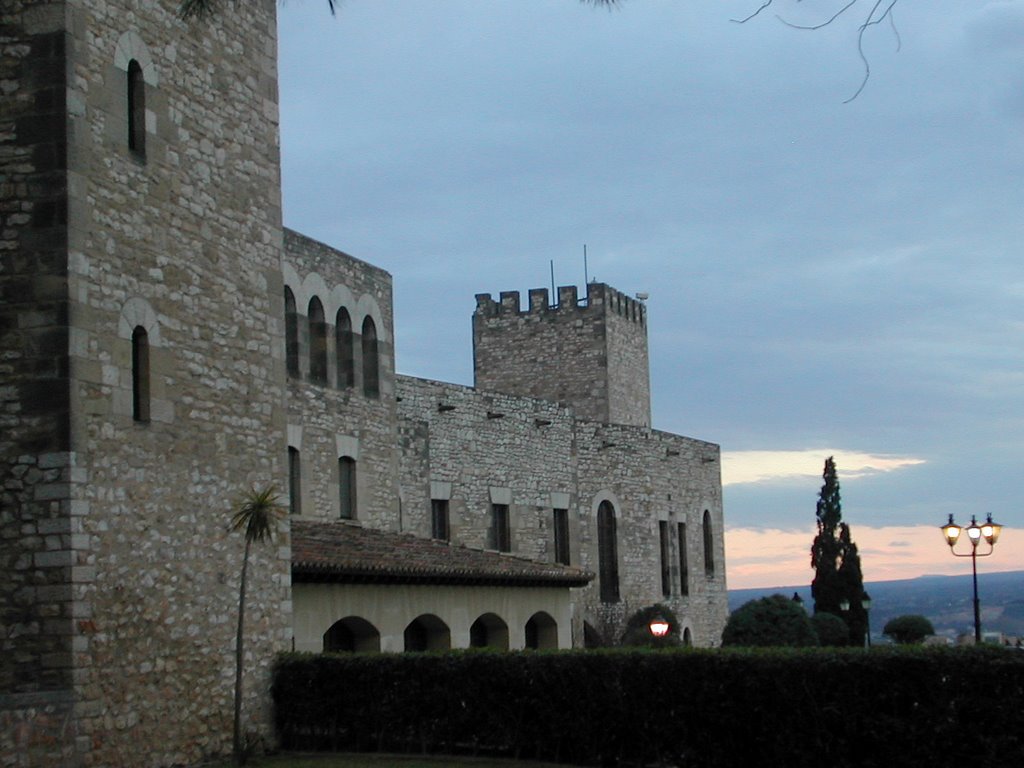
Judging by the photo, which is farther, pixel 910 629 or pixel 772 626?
pixel 910 629

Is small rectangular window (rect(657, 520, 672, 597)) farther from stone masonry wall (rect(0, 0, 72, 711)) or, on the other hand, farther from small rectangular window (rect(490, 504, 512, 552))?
stone masonry wall (rect(0, 0, 72, 711))

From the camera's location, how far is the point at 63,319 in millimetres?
15016

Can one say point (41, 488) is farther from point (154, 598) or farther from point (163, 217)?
point (163, 217)

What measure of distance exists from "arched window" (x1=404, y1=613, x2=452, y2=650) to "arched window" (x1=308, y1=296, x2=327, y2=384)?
15.2ft

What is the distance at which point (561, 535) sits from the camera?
129 feet

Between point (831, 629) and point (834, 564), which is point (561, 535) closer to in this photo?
point (831, 629)

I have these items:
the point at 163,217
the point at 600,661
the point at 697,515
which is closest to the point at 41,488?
the point at 163,217

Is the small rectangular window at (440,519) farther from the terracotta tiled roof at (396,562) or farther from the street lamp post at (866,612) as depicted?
the street lamp post at (866,612)

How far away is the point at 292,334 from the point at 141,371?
9948 mm

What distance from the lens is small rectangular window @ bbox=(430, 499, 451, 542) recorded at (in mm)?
33062

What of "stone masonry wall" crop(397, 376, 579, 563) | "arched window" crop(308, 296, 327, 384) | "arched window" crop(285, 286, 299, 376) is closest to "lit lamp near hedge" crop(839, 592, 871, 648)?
"stone masonry wall" crop(397, 376, 579, 563)

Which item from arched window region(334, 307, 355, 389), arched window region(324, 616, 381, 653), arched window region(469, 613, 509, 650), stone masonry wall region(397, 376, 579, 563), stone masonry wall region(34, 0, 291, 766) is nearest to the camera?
stone masonry wall region(34, 0, 291, 766)

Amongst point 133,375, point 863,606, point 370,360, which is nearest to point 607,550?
point 863,606

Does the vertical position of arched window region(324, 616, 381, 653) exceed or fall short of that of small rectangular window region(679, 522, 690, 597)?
it falls short
